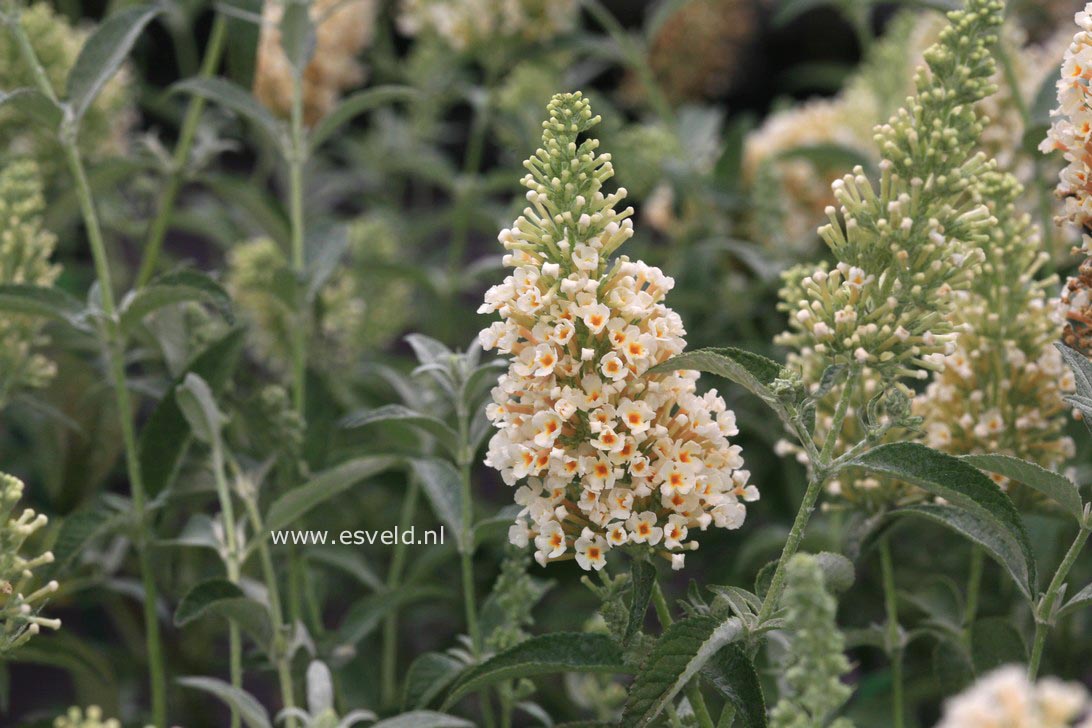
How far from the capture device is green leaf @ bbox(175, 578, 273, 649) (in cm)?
125

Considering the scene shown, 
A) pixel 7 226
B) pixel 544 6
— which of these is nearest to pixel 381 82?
pixel 544 6

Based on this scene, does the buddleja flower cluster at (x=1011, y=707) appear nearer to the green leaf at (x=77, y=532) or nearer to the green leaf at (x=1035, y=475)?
the green leaf at (x=1035, y=475)

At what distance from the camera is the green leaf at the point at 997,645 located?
1.28 meters

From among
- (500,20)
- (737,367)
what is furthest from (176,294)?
(500,20)

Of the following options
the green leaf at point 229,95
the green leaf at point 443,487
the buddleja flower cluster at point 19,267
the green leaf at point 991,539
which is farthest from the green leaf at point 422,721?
the green leaf at point 229,95

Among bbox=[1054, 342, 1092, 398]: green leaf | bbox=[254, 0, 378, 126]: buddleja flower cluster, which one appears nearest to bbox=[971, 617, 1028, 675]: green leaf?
bbox=[1054, 342, 1092, 398]: green leaf

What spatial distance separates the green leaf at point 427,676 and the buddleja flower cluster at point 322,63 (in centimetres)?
148

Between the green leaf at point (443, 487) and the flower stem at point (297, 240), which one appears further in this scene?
the flower stem at point (297, 240)

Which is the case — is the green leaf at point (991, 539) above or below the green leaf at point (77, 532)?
above

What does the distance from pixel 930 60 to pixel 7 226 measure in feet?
3.84

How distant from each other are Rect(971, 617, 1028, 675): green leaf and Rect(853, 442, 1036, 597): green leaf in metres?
0.35

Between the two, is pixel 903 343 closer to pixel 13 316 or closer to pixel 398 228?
pixel 13 316

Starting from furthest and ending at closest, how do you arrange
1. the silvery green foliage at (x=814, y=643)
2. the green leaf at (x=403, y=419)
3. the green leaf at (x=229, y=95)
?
the green leaf at (x=229, y=95), the green leaf at (x=403, y=419), the silvery green foliage at (x=814, y=643)

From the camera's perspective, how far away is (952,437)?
4.37 ft
